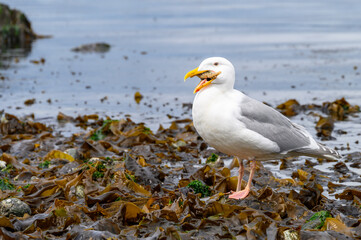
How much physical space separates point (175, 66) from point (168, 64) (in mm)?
515

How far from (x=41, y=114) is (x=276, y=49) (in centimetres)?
1085

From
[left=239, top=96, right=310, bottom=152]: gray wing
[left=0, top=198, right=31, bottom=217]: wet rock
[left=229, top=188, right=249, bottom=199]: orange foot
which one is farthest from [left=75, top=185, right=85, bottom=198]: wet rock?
[left=239, top=96, right=310, bottom=152]: gray wing

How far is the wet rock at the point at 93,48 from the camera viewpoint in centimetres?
2136

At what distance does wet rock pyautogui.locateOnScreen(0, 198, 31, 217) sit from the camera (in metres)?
4.72

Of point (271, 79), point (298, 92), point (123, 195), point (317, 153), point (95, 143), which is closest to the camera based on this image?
point (123, 195)

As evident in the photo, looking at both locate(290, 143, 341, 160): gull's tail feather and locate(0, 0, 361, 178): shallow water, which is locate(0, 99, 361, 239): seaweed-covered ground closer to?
locate(290, 143, 341, 160): gull's tail feather

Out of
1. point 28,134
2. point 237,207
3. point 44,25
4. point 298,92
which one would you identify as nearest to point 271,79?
point 298,92

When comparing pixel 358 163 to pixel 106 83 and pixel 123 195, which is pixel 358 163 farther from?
pixel 106 83

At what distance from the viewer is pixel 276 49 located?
64.8ft

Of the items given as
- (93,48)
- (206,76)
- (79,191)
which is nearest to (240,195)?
(206,76)

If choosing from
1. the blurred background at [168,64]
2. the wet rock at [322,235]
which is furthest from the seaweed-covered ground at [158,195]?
the blurred background at [168,64]

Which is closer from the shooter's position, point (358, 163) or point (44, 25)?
point (358, 163)

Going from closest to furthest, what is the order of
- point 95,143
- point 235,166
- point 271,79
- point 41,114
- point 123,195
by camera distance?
point 123,195 < point 235,166 < point 95,143 < point 41,114 < point 271,79

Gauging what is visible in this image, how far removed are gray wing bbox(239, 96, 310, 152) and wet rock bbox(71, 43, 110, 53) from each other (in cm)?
1651
